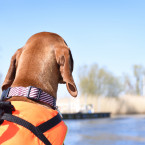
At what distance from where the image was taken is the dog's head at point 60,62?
2.30m

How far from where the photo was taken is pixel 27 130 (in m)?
2.02

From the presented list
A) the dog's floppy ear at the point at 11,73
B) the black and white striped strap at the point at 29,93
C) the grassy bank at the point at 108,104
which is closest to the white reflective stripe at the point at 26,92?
the black and white striped strap at the point at 29,93

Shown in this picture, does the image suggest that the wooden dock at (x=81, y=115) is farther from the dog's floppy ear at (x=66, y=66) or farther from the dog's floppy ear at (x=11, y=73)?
the dog's floppy ear at (x=66, y=66)

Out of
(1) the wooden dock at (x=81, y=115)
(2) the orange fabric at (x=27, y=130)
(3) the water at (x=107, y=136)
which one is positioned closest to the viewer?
(2) the orange fabric at (x=27, y=130)

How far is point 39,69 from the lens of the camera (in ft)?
7.91

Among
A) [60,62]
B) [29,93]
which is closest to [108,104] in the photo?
[60,62]

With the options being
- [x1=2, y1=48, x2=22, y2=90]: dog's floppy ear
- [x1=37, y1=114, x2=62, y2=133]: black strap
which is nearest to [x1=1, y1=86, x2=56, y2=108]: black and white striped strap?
[x1=37, y1=114, x2=62, y2=133]: black strap

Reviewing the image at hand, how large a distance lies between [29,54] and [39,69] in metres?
0.17

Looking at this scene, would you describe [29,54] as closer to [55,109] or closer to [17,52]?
[17,52]

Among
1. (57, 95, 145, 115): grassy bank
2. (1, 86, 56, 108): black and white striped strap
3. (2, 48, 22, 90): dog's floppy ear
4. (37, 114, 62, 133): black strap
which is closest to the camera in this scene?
(37, 114, 62, 133): black strap

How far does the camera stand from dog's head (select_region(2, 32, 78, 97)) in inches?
90.4

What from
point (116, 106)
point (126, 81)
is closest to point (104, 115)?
point (116, 106)

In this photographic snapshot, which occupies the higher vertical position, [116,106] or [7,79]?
[7,79]

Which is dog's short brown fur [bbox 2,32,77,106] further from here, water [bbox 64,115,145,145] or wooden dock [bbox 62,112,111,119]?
wooden dock [bbox 62,112,111,119]
